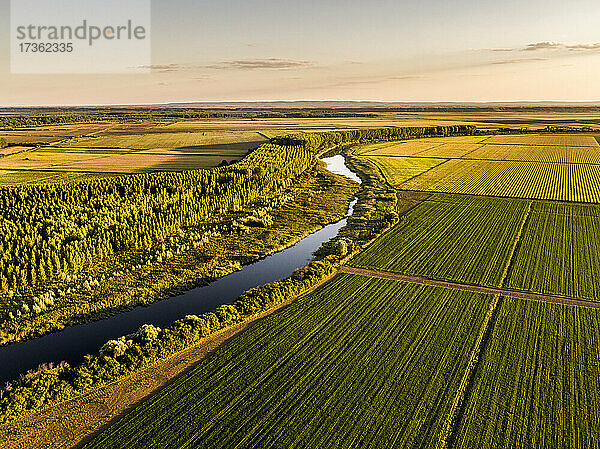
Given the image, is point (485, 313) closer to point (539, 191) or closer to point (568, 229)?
point (568, 229)

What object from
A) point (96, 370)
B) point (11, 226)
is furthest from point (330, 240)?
point (11, 226)

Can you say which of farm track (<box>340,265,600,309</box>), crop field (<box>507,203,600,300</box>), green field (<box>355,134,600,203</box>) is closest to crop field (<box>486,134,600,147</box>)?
green field (<box>355,134,600,203</box>)

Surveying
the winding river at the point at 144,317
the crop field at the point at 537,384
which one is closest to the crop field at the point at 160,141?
the winding river at the point at 144,317

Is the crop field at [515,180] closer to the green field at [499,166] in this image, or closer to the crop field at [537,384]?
the green field at [499,166]

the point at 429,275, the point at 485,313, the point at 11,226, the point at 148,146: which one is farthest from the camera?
the point at 148,146

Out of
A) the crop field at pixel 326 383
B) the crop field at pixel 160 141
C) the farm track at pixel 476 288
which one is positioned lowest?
the crop field at pixel 326 383

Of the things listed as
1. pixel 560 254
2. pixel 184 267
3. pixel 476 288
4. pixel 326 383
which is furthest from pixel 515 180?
pixel 326 383

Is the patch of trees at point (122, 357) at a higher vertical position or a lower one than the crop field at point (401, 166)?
lower

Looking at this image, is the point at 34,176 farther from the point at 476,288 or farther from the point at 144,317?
the point at 476,288
